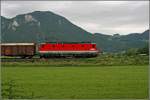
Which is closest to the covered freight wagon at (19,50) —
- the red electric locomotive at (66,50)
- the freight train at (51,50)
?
the freight train at (51,50)

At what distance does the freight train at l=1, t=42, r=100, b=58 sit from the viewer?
5569 cm

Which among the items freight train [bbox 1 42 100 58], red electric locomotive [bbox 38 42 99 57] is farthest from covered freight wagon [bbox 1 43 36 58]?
red electric locomotive [bbox 38 42 99 57]

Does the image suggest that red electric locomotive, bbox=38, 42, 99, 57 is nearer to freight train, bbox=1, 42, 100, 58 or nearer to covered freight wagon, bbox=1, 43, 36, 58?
freight train, bbox=1, 42, 100, 58

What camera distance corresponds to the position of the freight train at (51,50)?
183 ft

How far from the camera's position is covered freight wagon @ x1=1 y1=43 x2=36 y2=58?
57281 millimetres

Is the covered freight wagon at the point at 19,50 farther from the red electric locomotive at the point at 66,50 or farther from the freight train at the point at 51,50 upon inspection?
the red electric locomotive at the point at 66,50

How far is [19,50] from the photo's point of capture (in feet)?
189

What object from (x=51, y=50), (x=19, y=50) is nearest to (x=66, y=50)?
(x=51, y=50)

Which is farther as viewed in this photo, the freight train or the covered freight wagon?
the covered freight wagon

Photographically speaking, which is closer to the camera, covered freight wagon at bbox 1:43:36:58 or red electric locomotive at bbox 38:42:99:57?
red electric locomotive at bbox 38:42:99:57

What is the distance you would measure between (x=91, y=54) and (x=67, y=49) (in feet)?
12.1

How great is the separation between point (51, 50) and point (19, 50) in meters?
5.28

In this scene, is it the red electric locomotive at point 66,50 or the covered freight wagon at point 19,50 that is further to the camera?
the covered freight wagon at point 19,50

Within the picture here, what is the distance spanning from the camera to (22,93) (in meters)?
17.0
